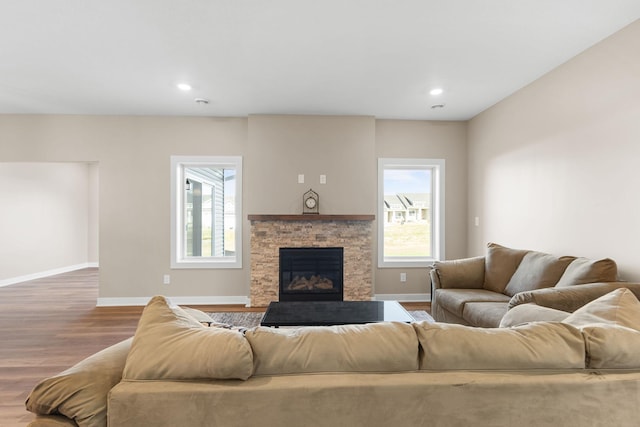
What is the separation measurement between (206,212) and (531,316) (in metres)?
4.34

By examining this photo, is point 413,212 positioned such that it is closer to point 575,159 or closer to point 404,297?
point 404,297

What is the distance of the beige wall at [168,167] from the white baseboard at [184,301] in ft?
0.05

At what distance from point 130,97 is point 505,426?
14.5ft

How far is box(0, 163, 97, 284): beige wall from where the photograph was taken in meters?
5.66

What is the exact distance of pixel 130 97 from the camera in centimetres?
370

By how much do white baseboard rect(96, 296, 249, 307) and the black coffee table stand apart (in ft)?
5.69

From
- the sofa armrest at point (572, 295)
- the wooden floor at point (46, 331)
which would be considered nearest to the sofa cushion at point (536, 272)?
the sofa armrest at point (572, 295)

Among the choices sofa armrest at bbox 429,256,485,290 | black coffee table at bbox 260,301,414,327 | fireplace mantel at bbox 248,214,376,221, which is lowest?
black coffee table at bbox 260,301,414,327

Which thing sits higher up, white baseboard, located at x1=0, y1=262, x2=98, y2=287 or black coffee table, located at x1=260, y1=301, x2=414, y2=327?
black coffee table, located at x1=260, y1=301, x2=414, y2=327

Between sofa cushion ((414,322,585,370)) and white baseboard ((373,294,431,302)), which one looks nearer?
sofa cushion ((414,322,585,370))

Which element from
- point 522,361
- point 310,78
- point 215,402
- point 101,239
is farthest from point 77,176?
point 522,361

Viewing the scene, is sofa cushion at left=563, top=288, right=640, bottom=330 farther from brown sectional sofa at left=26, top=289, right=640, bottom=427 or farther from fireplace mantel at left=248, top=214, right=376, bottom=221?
fireplace mantel at left=248, top=214, right=376, bottom=221

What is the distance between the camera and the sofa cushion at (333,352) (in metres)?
0.94

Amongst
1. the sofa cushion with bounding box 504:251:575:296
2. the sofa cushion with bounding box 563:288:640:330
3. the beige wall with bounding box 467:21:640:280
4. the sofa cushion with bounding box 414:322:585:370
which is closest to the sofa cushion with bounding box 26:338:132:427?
the sofa cushion with bounding box 414:322:585:370
